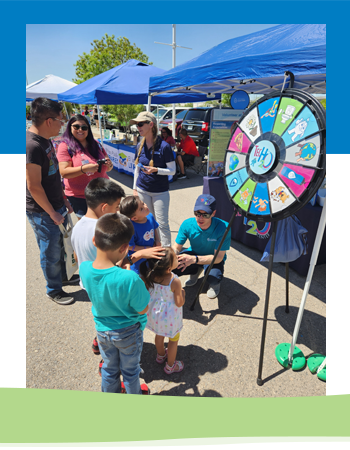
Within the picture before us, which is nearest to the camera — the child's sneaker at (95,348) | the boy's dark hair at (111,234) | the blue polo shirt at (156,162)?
the boy's dark hair at (111,234)

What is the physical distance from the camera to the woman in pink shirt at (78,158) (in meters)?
2.75

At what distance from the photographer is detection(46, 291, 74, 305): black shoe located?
2926mm

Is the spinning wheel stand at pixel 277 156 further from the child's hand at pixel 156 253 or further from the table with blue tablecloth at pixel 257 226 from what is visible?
the child's hand at pixel 156 253

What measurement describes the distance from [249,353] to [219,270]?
3.11 ft

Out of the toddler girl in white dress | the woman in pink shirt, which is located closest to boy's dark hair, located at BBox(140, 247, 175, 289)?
the toddler girl in white dress

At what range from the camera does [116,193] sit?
6.46 ft

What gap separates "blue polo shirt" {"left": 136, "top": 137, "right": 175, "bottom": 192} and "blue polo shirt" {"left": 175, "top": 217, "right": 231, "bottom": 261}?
0.77 m

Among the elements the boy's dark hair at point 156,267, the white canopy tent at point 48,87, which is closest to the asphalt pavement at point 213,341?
the boy's dark hair at point 156,267

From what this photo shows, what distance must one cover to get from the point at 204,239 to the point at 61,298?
1.67 m

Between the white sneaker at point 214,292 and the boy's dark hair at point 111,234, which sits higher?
the boy's dark hair at point 111,234

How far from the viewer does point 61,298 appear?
296 centimetres

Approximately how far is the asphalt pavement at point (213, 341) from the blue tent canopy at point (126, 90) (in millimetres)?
5034

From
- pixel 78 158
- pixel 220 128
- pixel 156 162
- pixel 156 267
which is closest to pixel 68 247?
pixel 78 158

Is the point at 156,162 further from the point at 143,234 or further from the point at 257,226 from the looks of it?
the point at 257,226
